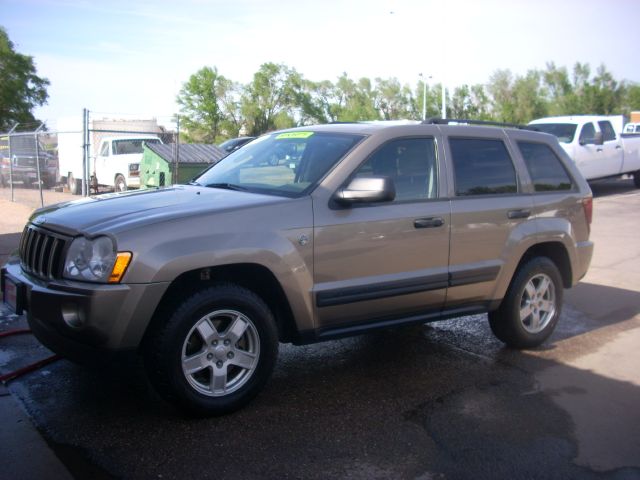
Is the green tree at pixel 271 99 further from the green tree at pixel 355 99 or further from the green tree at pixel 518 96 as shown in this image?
the green tree at pixel 518 96

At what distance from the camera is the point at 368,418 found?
3.95m

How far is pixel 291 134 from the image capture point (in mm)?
5086

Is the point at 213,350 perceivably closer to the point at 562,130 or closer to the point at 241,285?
the point at 241,285

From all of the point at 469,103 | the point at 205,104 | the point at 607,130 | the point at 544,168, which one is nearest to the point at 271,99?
the point at 205,104

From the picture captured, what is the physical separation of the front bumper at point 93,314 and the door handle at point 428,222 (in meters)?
1.85

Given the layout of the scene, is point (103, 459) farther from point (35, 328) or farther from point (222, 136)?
point (222, 136)

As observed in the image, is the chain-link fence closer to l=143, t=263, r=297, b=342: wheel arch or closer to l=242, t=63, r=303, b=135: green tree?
l=143, t=263, r=297, b=342: wheel arch

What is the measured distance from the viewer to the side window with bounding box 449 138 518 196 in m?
4.92

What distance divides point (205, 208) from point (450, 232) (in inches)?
72.4

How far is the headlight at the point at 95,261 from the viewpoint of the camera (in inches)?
137

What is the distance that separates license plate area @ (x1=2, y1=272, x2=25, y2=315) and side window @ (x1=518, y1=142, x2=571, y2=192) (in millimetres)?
3960

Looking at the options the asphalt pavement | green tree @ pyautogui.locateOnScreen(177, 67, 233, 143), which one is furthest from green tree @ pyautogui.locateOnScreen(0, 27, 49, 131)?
the asphalt pavement

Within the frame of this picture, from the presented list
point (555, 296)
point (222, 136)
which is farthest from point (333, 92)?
point (555, 296)

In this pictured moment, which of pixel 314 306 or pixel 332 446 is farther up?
pixel 314 306
